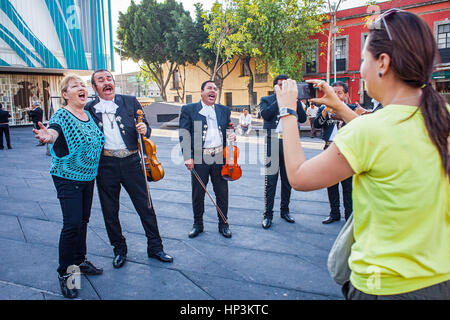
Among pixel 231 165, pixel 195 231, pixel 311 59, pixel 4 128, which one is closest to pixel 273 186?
pixel 231 165

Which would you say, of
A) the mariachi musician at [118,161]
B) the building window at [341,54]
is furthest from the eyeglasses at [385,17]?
the building window at [341,54]

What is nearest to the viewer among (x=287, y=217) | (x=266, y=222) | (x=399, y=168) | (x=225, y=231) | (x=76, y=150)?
(x=399, y=168)

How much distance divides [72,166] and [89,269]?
101 cm

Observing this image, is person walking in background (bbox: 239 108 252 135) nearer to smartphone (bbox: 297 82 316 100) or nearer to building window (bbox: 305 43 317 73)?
building window (bbox: 305 43 317 73)

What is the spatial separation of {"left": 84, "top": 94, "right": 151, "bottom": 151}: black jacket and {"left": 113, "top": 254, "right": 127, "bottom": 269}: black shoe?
1095mm

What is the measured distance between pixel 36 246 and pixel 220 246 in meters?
2.09

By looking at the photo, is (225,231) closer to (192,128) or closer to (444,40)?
(192,128)

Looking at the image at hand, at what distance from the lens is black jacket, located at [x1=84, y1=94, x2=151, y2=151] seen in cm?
342

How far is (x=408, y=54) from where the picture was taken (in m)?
1.08

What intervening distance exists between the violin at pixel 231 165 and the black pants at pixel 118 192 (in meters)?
1.08

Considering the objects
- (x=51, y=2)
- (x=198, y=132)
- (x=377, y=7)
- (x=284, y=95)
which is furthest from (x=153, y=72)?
(x=284, y=95)

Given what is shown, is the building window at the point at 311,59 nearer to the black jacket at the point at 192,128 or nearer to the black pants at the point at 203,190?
the black jacket at the point at 192,128

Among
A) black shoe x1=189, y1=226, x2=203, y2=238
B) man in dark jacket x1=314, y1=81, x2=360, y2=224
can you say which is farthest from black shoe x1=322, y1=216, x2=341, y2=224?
black shoe x1=189, y1=226, x2=203, y2=238

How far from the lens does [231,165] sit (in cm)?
426
